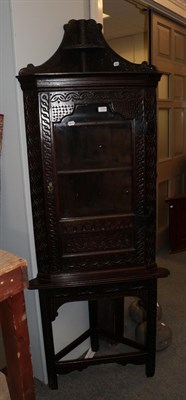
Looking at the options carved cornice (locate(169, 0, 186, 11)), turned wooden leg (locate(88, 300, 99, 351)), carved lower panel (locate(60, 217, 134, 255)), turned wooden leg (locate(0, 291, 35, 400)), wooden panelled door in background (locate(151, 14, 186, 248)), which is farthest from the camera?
wooden panelled door in background (locate(151, 14, 186, 248))

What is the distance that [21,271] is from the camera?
80 cm

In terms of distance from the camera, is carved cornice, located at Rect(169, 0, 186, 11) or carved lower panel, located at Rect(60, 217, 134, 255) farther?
carved cornice, located at Rect(169, 0, 186, 11)

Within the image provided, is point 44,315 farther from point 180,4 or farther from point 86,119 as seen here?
point 180,4

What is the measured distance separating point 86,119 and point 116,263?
71 cm

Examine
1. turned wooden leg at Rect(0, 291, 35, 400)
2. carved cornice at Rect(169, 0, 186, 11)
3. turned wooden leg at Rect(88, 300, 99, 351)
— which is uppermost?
carved cornice at Rect(169, 0, 186, 11)

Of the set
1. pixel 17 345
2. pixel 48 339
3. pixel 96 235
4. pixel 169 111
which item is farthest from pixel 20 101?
pixel 169 111

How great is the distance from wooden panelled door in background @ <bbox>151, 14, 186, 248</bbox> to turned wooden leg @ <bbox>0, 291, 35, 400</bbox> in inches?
103

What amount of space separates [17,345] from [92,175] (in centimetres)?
94

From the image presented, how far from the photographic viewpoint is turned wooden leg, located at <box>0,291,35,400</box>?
81cm

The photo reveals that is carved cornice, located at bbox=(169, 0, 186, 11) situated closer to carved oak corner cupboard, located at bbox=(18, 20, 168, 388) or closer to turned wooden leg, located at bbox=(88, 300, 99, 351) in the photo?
carved oak corner cupboard, located at bbox=(18, 20, 168, 388)

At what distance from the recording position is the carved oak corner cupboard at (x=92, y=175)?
1418 millimetres

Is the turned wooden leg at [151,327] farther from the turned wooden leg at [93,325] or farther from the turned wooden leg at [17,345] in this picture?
the turned wooden leg at [17,345]

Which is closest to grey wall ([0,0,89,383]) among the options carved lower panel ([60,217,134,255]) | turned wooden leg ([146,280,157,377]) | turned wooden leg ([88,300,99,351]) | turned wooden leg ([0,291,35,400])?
carved lower panel ([60,217,134,255])

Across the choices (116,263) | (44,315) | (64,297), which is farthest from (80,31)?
(44,315)
